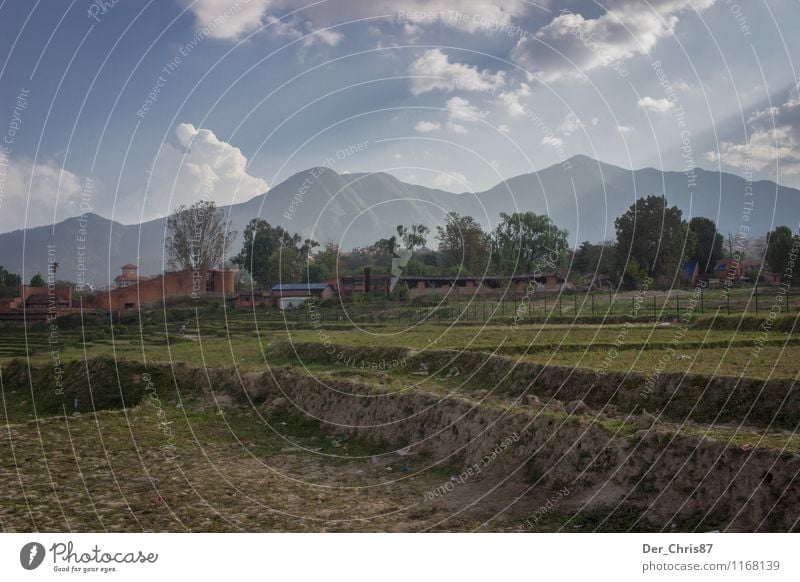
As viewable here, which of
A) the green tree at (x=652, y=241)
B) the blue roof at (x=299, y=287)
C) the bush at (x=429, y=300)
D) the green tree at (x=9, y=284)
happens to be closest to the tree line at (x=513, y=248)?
the green tree at (x=652, y=241)

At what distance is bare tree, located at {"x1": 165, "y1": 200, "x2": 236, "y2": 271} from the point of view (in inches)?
2190

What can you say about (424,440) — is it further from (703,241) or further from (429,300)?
(703,241)

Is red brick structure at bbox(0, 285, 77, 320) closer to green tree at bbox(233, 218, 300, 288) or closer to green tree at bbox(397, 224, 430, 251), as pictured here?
green tree at bbox(233, 218, 300, 288)

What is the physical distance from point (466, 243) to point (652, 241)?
2049 cm

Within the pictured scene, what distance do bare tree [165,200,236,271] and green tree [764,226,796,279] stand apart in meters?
42.8

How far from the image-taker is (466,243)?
7581 cm

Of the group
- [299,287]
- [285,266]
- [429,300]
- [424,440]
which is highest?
[285,266]

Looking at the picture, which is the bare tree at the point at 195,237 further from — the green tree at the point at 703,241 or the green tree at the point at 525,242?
the green tree at the point at 703,241

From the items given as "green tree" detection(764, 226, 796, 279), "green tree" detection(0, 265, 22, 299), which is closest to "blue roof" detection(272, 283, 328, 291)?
"green tree" detection(0, 265, 22, 299)

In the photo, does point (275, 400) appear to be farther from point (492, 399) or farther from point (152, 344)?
point (152, 344)

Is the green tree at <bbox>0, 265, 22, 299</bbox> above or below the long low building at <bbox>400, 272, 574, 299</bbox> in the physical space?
below

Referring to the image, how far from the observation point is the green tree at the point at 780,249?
49.2 m

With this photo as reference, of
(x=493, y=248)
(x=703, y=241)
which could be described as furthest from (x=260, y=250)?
(x=703, y=241)

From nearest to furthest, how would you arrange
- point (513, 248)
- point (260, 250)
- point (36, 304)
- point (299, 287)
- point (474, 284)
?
point (36, 304)
point (299, 287)
point (474, 284)
point (513, 248)
point (260, 250)
